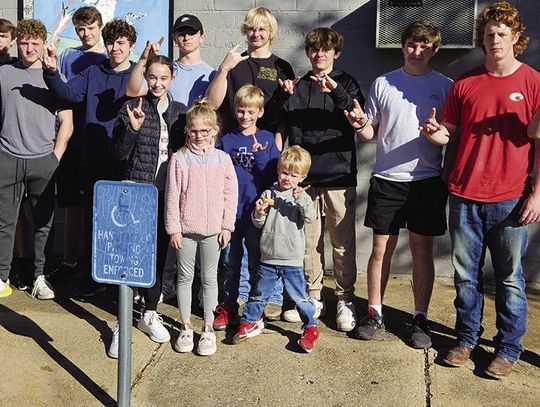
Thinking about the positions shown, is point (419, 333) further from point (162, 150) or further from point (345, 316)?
point (162, 150)

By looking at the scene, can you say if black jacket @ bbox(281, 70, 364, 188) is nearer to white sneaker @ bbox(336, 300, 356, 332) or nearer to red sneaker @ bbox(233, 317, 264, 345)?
white sneaker @ bbox(336, 300, 356, 332)

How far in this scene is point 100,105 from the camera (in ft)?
16.6

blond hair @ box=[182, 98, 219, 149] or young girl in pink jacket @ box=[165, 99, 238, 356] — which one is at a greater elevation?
blond hair @ box=[182, 98, 219, 149]

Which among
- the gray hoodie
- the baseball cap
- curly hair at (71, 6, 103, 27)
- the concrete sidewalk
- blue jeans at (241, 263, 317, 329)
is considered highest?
curly hair at (71, 6, 103, 27)

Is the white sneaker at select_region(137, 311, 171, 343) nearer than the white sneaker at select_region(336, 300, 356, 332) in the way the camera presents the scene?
Yes

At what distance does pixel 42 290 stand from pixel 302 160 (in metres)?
2.34

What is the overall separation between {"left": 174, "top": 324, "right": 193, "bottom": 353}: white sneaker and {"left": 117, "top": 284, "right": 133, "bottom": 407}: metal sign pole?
0.91 m

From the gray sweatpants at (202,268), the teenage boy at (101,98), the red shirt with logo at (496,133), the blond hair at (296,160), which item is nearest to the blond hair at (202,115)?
the blond hair at (296,160)

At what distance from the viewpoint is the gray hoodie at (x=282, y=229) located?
448 centimetres

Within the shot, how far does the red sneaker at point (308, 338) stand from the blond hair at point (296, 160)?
983mm

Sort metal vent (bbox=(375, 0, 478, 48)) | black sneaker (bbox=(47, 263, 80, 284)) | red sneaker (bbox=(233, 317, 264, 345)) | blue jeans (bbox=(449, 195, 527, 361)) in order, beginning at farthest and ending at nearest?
black sneaker (bbox=(47, 263, 80, 284)), metal vent (bbox=(375, 0, 478, 48)), red sneaker (bbox=(233, 317, 264, 345)), blue jeans (bbox=(449, 195, 527, 361))

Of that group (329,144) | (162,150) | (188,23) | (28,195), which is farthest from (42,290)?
(329,144)

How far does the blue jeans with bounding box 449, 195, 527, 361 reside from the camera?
161 inches

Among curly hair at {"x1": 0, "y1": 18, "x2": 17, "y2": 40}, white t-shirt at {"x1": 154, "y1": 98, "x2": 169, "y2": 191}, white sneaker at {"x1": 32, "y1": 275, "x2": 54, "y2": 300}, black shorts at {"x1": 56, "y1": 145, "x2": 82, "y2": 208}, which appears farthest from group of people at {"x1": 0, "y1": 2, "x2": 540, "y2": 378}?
white sneaker at {"x1": 32, "y1": 275, "x2": 54, "y2": 300}
